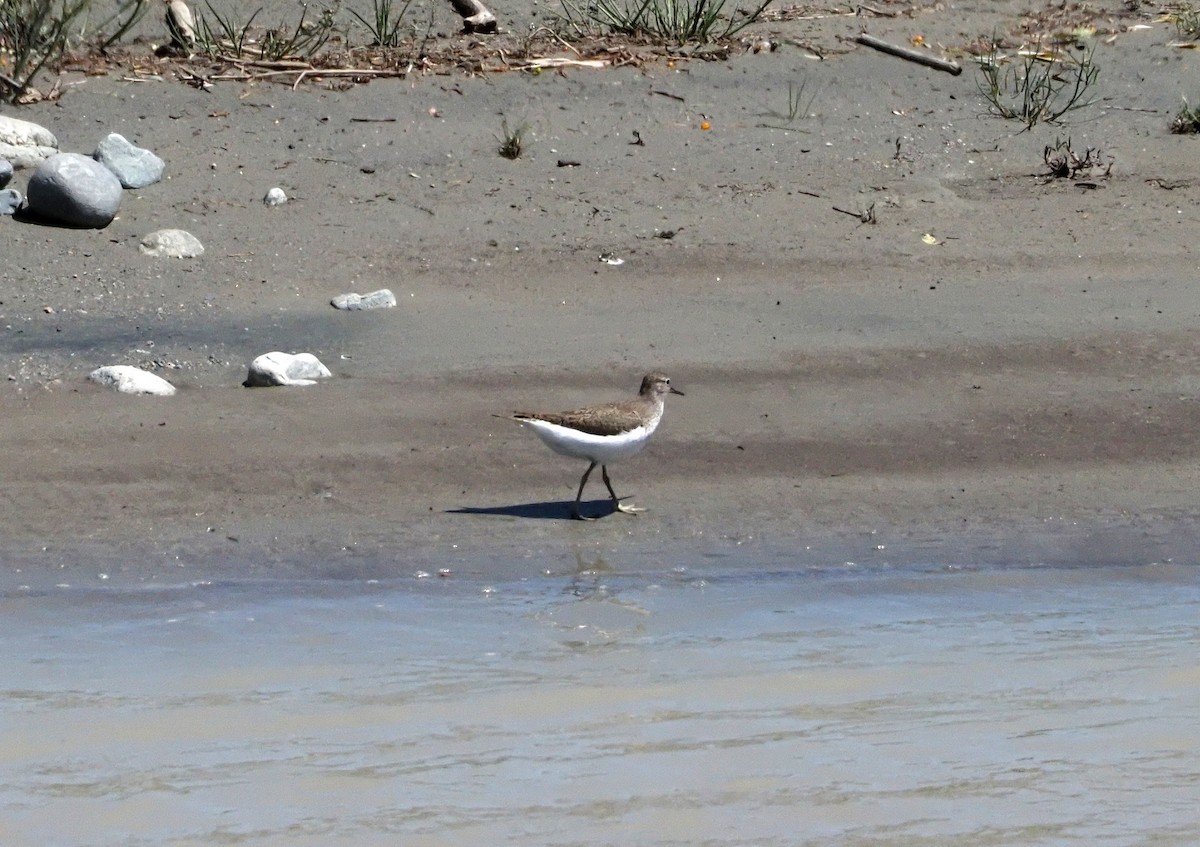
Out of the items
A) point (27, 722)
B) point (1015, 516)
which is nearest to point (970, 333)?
point (1015, 516)

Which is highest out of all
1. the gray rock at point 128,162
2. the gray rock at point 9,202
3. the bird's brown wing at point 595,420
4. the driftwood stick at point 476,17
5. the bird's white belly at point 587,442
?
the driftwood stick at point 476,17

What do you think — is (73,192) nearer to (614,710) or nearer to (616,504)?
(616,504)

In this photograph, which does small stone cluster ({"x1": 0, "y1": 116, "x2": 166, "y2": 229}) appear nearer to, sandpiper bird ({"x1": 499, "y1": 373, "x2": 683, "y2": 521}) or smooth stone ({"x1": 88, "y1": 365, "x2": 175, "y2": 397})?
smooth stone ({"x1": 88, "y1": 365, "x2": 175, "y2": 397})

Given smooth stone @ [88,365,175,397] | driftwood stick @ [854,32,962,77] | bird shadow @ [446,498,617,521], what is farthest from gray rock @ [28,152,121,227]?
driftwood stick @ [854,32,962,77]

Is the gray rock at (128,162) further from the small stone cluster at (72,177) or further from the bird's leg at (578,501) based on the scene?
the bird's leg at (578,501)

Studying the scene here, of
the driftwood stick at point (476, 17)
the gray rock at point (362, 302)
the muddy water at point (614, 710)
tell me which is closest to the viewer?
the muddy water at point (614, 710)

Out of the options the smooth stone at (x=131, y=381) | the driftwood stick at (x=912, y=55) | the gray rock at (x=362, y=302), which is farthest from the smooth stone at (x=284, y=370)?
the driftwood stick at (x=912, y=55)

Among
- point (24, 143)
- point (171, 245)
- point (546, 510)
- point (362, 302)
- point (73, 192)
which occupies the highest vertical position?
point (24, 143)

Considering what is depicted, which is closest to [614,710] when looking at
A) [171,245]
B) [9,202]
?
[171,245]

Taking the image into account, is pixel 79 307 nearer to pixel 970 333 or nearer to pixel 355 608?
pixel 355 608

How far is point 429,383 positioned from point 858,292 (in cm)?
283

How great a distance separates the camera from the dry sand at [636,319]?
303 inches

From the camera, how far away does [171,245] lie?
10719mm

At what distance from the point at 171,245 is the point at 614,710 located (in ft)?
19.8
